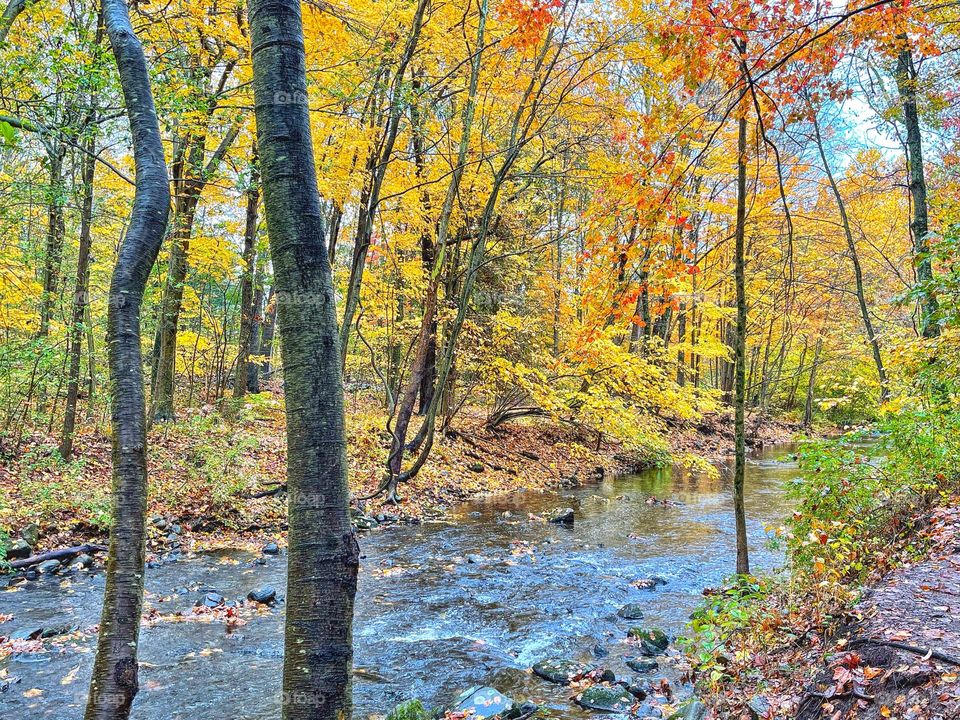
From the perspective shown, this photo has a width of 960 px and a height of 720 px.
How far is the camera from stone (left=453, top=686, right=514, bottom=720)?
4.38m

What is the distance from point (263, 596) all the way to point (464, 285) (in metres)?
7.04

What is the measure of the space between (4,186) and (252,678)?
7405mm

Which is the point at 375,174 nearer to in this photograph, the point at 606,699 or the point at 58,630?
the point at 58,630

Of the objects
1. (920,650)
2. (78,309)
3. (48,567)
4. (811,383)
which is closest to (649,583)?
(920,650)

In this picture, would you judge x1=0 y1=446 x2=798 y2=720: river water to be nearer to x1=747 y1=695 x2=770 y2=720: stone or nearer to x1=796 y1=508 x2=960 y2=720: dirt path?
x1=747 y1=695 x2=770 y2=720: stone

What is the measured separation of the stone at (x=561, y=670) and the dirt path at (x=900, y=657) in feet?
6.72

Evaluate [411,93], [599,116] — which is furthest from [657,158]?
[599,116]

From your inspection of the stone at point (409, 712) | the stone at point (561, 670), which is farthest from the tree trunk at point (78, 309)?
the stone at point (561, 670)

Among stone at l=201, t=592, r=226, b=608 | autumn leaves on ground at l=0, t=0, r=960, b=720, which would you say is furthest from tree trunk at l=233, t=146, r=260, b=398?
stone at l=201, t=592, r=226, b=608

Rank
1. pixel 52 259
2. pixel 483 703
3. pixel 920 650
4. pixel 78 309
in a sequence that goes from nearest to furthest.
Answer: pixel 920 650 → pixel 483 703 → pixel 78 309 → pixel 52 259

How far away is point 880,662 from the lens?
11.3 ft

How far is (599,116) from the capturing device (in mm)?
12031

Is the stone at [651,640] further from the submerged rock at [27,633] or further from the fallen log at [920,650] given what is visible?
the submerged rock at [27,633]

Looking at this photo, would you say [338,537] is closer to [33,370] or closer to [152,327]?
[33,370]
